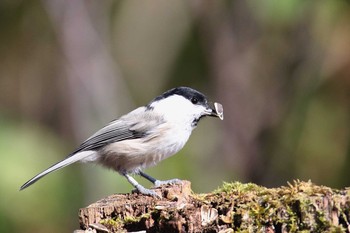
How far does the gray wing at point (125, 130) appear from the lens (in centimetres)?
409

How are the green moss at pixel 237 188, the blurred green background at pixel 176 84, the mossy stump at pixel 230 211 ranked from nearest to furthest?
1. the mossy stump at pixel 230 211
2. the green moss at pixel 237 188
3. the blurred green background at pixel 176 84

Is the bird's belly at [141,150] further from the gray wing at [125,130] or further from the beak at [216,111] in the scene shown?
the beak at [216,111]

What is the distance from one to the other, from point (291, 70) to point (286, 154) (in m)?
0.82

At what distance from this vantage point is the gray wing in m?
4.09

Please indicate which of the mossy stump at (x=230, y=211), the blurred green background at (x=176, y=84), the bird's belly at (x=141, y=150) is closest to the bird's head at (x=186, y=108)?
the bird's belly at (x=141, y=150)

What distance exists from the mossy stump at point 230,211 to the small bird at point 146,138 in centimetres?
92

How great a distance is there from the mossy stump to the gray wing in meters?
1.00

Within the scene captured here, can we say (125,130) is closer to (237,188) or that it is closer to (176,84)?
(237,188)

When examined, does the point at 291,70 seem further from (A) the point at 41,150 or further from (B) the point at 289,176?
(A) the point at 41,150

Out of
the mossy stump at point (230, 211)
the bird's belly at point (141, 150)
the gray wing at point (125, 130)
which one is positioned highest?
the gray wing at point (125, 130)

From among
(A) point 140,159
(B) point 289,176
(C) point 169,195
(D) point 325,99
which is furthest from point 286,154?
(C) point 169,195

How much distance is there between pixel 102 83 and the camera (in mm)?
6891

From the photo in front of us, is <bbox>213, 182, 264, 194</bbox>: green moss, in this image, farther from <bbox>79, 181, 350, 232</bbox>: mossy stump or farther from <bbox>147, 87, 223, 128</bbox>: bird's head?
<bbox>147, 87, 223, 128</bbox>: bird's head

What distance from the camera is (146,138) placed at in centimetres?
406
